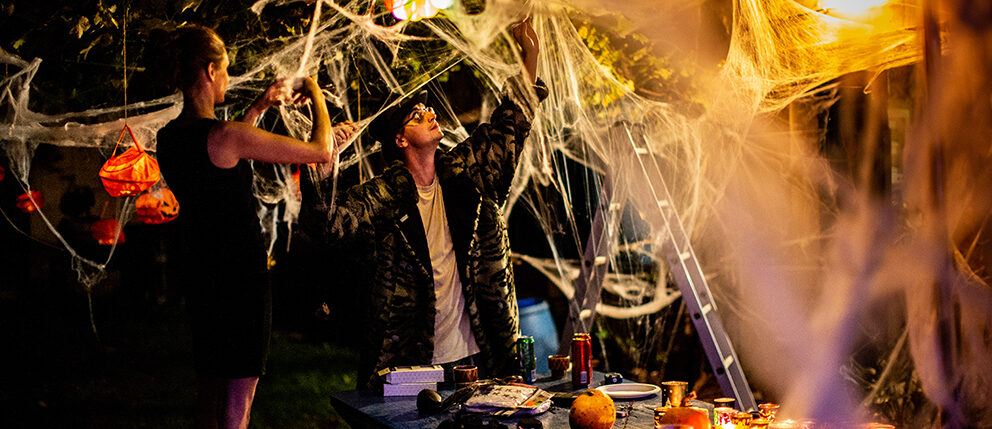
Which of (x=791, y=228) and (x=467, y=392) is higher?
(x=791, y=228)

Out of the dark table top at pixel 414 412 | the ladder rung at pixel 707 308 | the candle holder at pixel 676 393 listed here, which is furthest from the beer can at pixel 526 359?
the ladder rung at pixel 707 308

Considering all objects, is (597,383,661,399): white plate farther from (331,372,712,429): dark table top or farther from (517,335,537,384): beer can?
(517,335,537,384): beer can

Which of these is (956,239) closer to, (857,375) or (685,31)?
(685,31)

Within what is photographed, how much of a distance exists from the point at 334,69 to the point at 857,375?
499 centimetres

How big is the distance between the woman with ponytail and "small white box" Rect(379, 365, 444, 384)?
2.11ft

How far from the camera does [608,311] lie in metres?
8.15

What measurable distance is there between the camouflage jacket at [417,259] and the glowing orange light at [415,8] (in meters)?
0.63

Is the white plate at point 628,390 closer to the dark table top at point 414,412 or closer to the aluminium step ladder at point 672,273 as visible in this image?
the dark table top at point 414,412

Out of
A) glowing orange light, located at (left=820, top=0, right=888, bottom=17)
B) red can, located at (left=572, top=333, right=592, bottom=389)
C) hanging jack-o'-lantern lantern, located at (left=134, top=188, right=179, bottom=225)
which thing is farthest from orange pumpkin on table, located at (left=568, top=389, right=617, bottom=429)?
hanging jack-o'-lantern lantern, located at (left=134, top=188, right=179, bottom=225)

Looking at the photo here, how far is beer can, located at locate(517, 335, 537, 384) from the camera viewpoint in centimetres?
302

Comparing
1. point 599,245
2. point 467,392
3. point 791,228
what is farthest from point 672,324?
point 467,392

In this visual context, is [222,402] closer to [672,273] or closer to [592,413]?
[592,413]

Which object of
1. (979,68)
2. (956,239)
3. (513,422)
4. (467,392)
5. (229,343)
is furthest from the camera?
(956,239)

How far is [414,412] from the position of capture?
100 inches
